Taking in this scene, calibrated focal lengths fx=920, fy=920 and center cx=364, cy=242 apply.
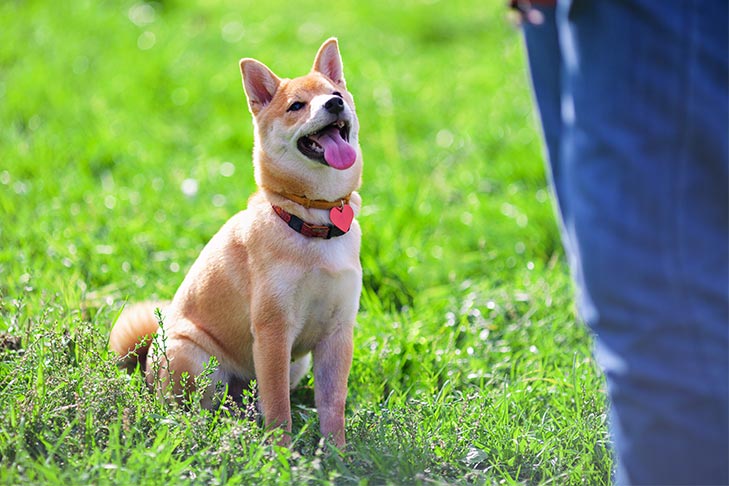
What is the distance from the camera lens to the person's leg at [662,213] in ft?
5.70

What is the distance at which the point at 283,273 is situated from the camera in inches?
107

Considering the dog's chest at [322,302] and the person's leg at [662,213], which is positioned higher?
the person's leg at [662,213]

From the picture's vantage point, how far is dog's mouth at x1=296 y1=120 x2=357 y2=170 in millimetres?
2736

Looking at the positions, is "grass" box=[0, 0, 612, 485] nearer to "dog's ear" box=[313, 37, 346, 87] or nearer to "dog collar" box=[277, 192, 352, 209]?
"dog collar" box=[277, 192, 352, 209]

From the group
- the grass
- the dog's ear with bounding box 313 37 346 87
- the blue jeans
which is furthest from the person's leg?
the dog's ear with bounding box 313 37 346 87

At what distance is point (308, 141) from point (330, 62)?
1.26 feet

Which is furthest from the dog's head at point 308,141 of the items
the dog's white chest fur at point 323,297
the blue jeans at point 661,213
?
the blue jeans at point 661,213

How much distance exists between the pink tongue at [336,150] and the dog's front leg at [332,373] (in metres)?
0.51

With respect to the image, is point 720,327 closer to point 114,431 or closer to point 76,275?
point 114,431

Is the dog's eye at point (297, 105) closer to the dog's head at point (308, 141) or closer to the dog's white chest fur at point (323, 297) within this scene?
→ the dog's head at point (308, 141)

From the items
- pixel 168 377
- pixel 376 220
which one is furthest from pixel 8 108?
pixel 168 377

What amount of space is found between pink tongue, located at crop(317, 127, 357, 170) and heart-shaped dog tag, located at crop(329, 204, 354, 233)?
0.16 meters

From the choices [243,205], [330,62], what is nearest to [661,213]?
[330,62]

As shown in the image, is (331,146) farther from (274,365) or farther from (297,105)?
(274,365)
